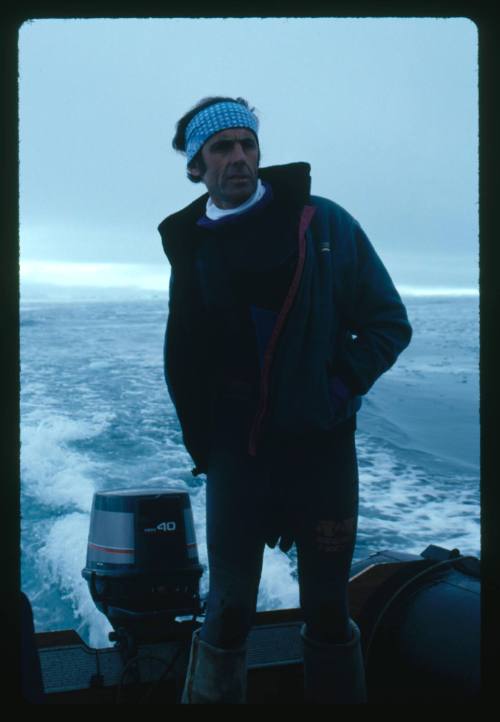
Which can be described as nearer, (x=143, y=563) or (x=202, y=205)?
(x=202, y=205)

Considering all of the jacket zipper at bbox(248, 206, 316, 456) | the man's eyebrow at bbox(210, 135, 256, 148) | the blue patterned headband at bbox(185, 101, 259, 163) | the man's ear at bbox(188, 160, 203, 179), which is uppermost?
the blue patterned headband at bbox(185, 101, 259, 163)

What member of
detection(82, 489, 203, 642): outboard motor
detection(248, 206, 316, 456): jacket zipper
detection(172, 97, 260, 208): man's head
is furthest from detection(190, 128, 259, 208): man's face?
detection(82, 489, 203, 642): outboard motor

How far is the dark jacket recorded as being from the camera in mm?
1271

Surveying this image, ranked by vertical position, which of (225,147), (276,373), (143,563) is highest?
(225,147)

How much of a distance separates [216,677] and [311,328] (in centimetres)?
65

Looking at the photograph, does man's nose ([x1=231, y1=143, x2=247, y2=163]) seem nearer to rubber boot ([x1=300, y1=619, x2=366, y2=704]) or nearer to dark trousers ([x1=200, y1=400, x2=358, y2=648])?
dark trousers ([x1=200, y1=400, x2=358, y2=648])

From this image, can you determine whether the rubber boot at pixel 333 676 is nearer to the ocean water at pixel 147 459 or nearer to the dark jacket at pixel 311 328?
the dark jacket at pixel 311 328

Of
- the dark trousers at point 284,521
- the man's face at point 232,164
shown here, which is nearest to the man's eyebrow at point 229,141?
the man's face at point 232,164

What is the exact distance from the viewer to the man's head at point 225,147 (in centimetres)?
133

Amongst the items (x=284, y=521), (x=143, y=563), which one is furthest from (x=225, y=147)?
(x=143, y=563)

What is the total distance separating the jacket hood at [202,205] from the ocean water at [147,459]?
881 millimetres

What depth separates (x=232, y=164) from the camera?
133cm

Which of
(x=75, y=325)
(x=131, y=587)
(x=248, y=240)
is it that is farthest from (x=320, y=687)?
(x=75, y=325)

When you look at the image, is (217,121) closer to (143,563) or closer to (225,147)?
(225,147)
